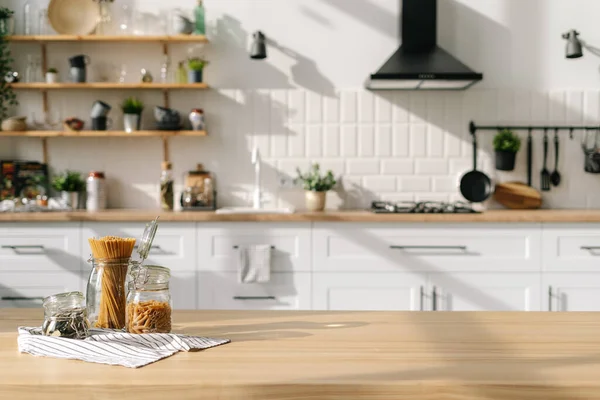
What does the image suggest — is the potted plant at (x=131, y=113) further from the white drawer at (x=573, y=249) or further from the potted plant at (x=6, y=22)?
the white drawer at (x=573, y=249)

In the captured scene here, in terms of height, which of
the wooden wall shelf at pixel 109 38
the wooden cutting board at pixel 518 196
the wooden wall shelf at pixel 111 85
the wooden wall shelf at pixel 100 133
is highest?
the wooden wall shelf at pixel 109 38

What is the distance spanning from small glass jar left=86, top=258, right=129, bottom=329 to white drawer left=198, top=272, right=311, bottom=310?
235 cm

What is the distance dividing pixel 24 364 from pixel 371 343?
678 millimetres

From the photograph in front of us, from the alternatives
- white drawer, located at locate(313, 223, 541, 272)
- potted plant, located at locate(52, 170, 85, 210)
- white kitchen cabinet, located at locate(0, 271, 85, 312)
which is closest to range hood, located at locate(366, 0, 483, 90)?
white drawer, located at locate(313, 223, 541, 272)

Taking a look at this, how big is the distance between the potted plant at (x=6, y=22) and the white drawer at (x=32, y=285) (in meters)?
1.64

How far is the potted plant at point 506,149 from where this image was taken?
436 centimetres

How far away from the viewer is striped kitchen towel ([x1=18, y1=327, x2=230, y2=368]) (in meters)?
1.26

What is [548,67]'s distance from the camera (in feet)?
14.9

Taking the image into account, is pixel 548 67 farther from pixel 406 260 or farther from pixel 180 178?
pixel 180 178

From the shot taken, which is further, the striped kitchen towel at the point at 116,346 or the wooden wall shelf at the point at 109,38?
the wooden wall shelf at the point at 109,38

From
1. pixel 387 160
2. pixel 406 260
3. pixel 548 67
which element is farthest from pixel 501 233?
pixel 548 67

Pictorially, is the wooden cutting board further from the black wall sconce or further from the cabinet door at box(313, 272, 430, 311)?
the black wall sconce

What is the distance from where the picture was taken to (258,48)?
14.1 ft

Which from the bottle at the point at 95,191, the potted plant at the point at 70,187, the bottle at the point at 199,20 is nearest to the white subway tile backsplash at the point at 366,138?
the bottle at the point at 199,20
